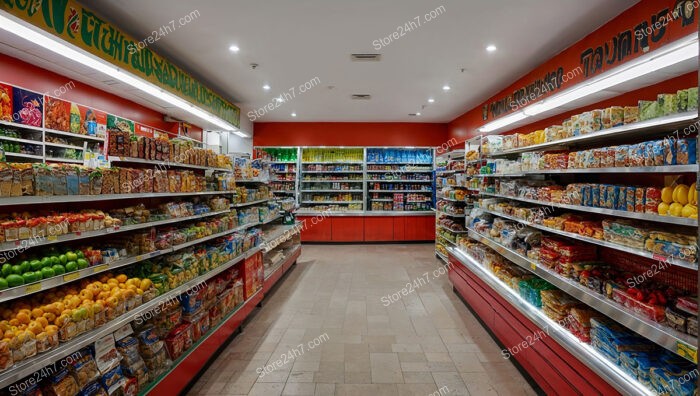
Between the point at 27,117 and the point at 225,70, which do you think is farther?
the point at 225,70

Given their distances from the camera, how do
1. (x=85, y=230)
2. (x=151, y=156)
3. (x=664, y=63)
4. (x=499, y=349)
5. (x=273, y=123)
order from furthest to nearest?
(x=273, y=123)
(x=499, y=349)
(x=151, y=156)
(x=664, y=63)
(x=85, y=230)

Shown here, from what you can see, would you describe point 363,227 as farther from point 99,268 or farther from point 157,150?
point 99,268

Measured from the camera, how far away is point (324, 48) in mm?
4535

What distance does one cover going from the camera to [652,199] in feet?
7.07

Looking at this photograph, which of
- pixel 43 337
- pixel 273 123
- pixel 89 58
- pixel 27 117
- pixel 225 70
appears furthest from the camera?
pixel 273 123

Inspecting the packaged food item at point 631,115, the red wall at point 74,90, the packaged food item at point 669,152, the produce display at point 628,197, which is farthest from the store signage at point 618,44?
the red wall at point 74,90

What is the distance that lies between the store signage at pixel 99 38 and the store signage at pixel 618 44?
5.15 meters

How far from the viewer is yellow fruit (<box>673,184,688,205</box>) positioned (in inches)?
76.9

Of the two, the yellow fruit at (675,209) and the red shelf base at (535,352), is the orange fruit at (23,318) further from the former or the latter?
the yellow fruit at (675,209)

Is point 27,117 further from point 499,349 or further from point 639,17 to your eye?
point 639,17

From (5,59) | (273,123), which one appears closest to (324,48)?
(5,59)

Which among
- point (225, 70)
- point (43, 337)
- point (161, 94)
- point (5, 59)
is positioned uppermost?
point (225, 70)

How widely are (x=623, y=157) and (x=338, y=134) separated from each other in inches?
317

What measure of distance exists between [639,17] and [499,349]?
363 centimetres
